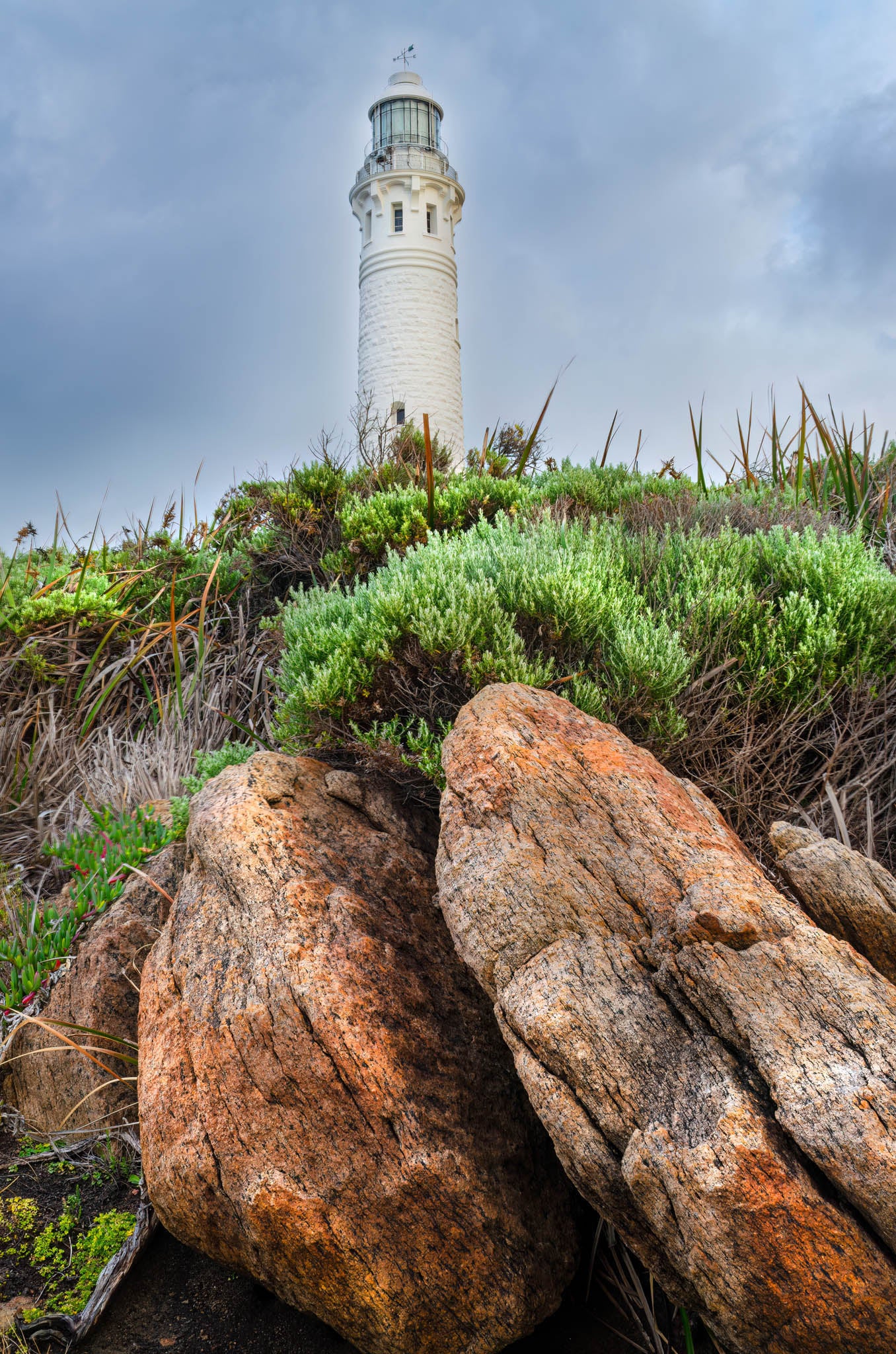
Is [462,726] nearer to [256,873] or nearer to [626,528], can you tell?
[256,873]

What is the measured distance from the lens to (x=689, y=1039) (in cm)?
248

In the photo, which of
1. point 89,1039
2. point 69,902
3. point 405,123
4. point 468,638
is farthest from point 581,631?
point 405,123

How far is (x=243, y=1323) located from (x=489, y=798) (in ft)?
6.75

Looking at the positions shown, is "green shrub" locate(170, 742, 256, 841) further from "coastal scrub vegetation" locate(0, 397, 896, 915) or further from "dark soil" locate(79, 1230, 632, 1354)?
→ "dark soil" locate(79, 1230, 632, 1354)

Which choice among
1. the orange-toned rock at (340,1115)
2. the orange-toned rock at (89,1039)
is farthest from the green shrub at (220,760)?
the orange-toned rock at (340,1115)

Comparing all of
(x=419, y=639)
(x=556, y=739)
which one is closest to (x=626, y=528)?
(x=419, y=639)

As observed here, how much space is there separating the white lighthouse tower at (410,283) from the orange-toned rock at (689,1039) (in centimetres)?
2089

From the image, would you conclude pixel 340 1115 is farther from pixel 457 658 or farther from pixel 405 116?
pixel 405 116

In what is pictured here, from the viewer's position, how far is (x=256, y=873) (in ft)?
10.9

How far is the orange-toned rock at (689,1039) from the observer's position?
2129 millimetres

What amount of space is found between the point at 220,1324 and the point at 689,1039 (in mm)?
2054

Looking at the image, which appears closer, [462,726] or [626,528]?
[462,726]

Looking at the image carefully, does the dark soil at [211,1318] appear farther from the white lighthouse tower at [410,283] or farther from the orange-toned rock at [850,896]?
the white lighthouse tower at [410,283]

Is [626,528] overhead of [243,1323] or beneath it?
overhead
